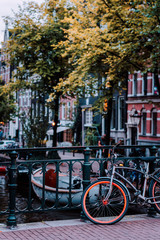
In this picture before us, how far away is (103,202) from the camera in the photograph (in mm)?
6527

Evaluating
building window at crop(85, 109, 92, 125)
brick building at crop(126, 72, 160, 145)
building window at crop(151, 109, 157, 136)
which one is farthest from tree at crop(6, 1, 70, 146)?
building window at crop(85, 109, 92, 125)

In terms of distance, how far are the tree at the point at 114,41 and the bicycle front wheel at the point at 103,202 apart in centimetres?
1050

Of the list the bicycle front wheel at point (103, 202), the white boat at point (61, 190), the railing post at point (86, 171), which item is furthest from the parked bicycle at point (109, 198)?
the white boat at point (61, 190)

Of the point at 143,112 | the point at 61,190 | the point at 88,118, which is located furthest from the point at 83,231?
the point at 88,118

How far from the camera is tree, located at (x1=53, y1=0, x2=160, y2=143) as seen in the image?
16484mm

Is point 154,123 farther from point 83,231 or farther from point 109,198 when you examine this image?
point 83,231

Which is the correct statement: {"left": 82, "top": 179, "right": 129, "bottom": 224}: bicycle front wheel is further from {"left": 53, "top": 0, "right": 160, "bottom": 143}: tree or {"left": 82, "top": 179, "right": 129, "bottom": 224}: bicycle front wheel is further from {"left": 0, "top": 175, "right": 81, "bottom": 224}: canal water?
{"left": 53, "top": 0, "right": 160, "bottom": 143}: tree

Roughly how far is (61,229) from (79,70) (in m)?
13.8

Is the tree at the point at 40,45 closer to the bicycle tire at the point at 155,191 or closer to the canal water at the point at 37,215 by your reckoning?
the canal water at the point at 37,215

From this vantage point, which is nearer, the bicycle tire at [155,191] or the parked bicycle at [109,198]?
the parked bicycle at [109,198]

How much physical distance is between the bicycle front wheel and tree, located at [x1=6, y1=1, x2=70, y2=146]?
2172 centimetres

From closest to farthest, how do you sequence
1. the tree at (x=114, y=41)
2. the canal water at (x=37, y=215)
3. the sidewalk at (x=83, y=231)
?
1. the sidewalk at (x=83, y=231)
2. the canal water at (x=37, y=215)
3. the tree at (x=114, y=41)

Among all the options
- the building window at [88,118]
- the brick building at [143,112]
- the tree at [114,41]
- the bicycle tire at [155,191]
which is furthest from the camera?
the building window at [88,118]

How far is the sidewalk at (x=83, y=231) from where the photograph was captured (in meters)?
5.61
